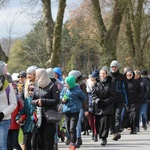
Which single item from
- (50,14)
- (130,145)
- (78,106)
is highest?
(50,14)

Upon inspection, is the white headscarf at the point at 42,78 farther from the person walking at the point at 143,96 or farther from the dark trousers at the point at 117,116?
the person walking at the point at 143,96

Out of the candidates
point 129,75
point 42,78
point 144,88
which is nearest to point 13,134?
point 42,78

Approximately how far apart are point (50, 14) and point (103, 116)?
35.8ft

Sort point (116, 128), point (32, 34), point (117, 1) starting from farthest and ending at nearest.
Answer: point (32, 34)
point (117, 1)
point (116, 128)

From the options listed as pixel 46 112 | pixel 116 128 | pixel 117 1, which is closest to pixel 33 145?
pixel 46 112

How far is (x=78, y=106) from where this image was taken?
12711mm

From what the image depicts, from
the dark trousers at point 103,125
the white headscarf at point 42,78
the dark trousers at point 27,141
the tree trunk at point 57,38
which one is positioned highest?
the tree trunk at point 57,38

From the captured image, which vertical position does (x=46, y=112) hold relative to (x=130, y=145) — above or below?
above

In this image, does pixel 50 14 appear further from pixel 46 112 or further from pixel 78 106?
pixel 46 112

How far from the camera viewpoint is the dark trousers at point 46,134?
10.3 m

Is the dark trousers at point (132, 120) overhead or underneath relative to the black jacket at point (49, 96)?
underneath

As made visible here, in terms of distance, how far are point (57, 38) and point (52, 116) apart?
14570 millimetres

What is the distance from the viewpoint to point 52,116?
33.7 ft

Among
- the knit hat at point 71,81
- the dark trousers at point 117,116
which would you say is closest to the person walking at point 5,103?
the knit hat at point 71,81
